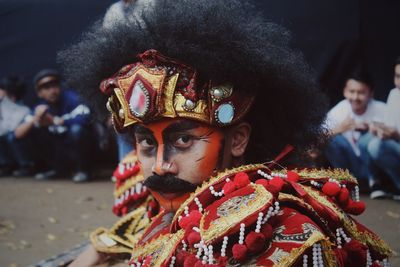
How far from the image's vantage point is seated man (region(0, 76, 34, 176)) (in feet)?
28.8

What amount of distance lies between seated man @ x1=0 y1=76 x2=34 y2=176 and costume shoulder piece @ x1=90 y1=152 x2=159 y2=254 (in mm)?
5154

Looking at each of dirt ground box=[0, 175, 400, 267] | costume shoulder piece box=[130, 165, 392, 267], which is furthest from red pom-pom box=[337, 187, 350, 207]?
dirt ground box=[0, 175, 400, 267]

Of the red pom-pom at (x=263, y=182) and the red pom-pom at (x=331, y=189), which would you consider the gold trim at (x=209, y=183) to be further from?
the red pom-pom at (x=331, y=189)

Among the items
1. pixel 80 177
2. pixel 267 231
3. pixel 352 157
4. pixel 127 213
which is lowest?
pixel 80 177

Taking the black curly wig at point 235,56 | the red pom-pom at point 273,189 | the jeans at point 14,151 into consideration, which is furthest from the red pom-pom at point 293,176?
the jeans at point 14,151

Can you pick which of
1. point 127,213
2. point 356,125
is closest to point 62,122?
point 356,125

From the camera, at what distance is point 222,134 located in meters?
2.69

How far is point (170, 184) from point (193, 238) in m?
0.43

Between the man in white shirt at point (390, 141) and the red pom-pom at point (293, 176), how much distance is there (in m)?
3.92

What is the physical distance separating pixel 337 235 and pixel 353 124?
424 centimetres

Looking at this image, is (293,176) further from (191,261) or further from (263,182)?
(191,261)

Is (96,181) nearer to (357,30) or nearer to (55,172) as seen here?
(55,172)

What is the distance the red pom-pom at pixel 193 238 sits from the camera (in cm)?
222

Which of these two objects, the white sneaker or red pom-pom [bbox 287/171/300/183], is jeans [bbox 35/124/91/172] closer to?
the white sneaker
